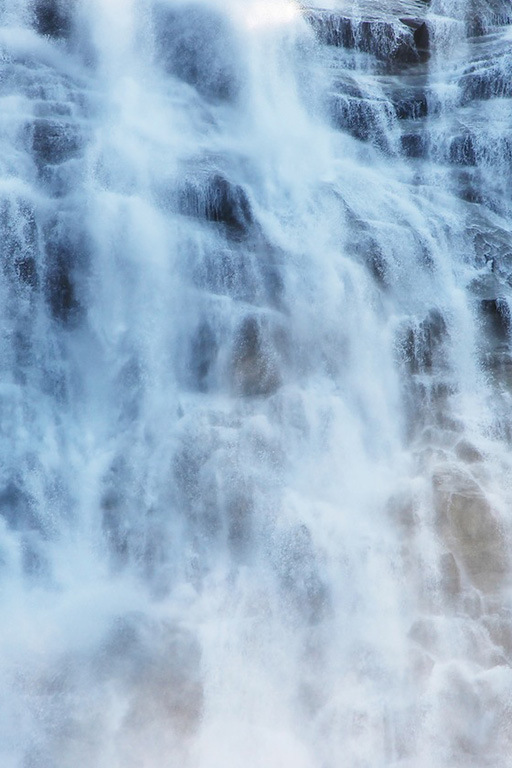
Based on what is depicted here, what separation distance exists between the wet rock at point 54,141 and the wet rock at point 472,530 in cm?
747

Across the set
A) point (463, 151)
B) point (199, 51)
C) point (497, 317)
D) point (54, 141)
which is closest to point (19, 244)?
point (54, 141)

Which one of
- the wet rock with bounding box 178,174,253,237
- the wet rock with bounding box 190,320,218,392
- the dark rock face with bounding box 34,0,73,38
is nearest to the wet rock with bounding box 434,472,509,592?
the wet rock with bounding box 190,320,218,392

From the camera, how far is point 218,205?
496 inches

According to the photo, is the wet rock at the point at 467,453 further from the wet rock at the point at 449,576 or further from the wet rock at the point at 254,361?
the wet rock at the point at 254,361

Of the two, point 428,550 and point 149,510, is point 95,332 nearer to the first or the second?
point 149,510

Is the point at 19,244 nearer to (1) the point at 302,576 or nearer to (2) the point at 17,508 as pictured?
(2) the point at 17,508

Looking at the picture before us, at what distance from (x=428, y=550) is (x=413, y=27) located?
423 inches

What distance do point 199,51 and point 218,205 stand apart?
4055mm

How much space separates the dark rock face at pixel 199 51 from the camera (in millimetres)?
14750

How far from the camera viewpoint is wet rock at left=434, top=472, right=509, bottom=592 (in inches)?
401

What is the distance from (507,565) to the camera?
10.2 metres

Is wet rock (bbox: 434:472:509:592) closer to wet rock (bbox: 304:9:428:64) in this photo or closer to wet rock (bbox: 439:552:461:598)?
wet rock (bbox: 439:552:461:598)

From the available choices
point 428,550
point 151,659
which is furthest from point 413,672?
point 151,659

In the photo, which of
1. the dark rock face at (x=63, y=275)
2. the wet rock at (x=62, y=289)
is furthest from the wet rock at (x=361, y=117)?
the wet rock at (x=62, y=289)
